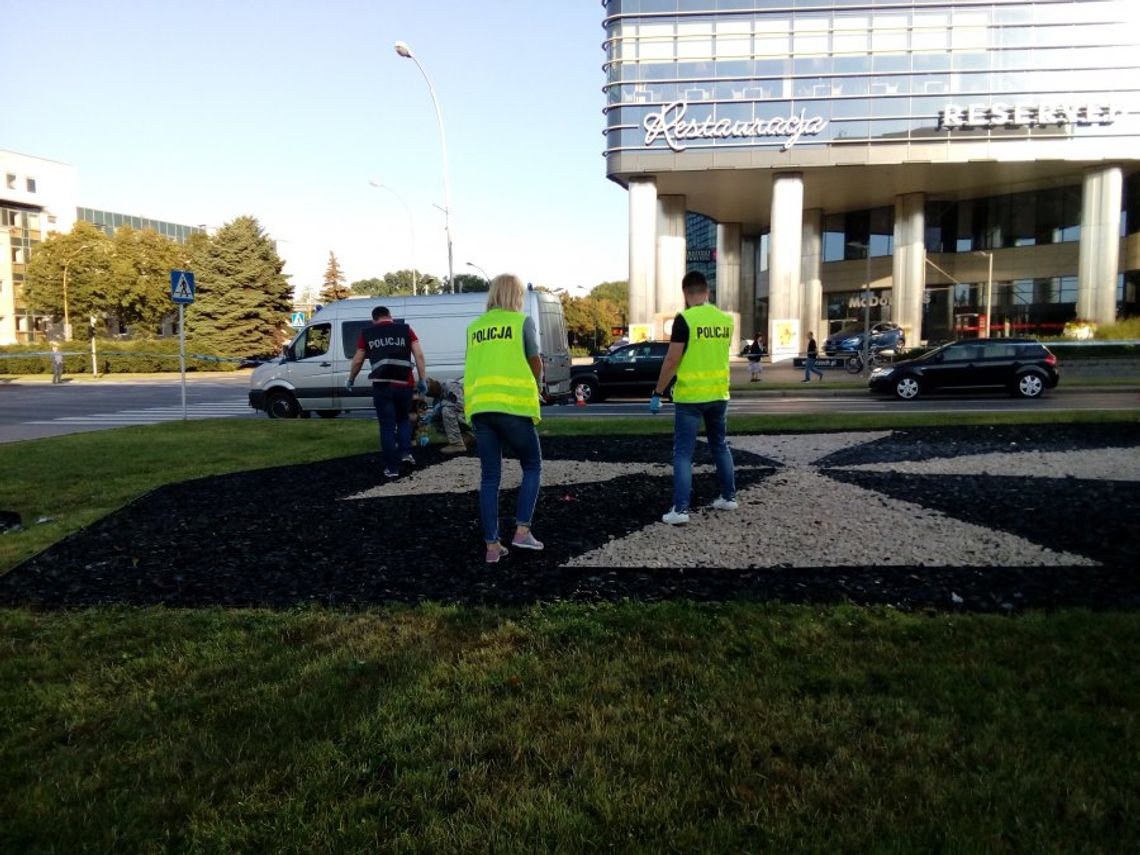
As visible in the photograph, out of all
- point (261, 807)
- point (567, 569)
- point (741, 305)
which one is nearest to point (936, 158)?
point (741, 305)

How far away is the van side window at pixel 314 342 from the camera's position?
17.2m

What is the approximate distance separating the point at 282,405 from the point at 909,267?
40181 millimetres

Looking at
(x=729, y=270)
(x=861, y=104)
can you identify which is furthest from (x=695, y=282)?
(x=729, y=270)

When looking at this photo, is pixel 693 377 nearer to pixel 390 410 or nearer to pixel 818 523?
pixel 818 523

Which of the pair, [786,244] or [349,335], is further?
[786,244]

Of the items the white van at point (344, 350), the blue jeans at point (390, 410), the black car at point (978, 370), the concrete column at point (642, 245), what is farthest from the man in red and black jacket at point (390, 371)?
the concrete column at point (642, 245)

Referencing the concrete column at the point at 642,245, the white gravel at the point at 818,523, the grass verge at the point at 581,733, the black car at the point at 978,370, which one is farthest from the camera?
the concrete column at the point at 642,245

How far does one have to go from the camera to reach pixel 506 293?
17.1ft

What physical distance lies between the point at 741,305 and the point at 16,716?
57.0m

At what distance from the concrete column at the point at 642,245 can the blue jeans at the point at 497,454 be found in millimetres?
37616

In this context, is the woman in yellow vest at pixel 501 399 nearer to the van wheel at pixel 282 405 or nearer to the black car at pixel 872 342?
the van wheel at pixel 282 405

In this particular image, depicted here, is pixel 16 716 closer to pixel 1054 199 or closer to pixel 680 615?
pixel 680 615

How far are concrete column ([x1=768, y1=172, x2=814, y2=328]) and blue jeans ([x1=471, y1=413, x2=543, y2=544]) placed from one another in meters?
38.8

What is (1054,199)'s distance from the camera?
154 feet
